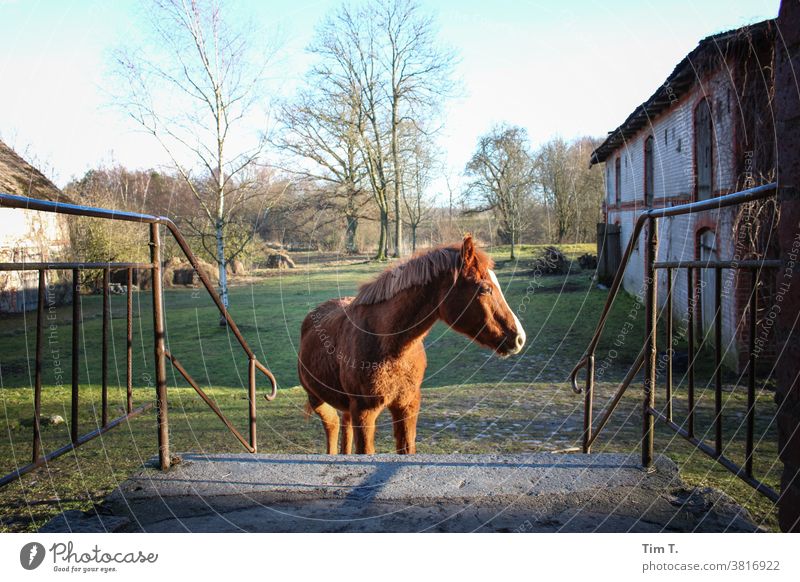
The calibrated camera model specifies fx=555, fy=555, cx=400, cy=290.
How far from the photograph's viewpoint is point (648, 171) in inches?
567

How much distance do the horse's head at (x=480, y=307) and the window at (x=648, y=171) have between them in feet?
39.0

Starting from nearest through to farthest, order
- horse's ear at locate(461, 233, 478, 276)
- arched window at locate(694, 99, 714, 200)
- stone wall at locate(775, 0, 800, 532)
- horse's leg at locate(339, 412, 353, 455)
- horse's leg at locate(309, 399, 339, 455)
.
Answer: stone wall at locate(775, 0, 800, 532), horse's ear at locate(461, 233, 478, 276), horse's leg at locate(339, 412, 353, 455), horse's leg at locate(309, 399, 339, 455), arched window at locate(694, 99, 714, 200)

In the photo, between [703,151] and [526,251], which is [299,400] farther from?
[703,151]

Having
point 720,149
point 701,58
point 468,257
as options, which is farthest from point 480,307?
point 701,58

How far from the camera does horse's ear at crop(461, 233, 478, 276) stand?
369cm

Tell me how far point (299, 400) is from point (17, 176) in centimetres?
887

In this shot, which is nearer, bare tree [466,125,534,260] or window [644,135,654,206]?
bare tree [466,125,534,260]

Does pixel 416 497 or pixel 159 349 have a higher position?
pixel 159 349

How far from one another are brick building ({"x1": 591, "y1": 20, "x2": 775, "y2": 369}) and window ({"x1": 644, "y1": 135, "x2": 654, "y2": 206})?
1.30 m

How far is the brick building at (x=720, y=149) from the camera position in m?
7.86

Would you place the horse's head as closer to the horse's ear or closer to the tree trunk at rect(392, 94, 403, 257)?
the horse's ear

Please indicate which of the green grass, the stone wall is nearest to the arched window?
the green grass

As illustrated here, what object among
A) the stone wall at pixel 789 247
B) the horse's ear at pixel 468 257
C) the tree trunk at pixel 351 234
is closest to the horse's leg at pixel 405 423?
the horse's ear at pixel 468 257

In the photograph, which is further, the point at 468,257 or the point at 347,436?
the point at 347,436
